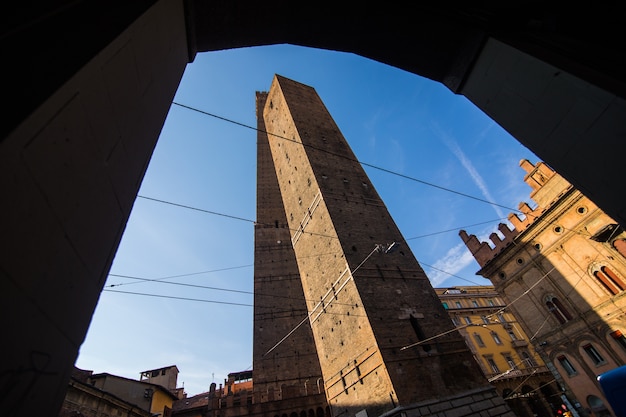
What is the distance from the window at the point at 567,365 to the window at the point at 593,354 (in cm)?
124

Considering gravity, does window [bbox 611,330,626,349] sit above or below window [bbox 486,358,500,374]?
below

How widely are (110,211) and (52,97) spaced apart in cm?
62

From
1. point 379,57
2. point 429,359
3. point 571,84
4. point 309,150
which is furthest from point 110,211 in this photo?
point 309,150

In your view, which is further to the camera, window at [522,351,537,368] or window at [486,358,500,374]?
window at [522,351,537,368]

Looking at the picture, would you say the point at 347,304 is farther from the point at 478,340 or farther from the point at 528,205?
the point at 478,340

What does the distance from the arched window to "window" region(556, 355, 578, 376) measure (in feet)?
6.26

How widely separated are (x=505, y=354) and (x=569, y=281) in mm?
15531

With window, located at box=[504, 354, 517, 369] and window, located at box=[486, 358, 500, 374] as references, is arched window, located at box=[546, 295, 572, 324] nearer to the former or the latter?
window, located at box=[486, 358, 500, 374]

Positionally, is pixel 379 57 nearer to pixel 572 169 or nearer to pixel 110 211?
pixel 572 169

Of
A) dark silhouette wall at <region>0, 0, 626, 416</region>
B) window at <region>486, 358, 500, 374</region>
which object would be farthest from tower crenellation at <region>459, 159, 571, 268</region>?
dark silhouette wall at <region>0, 0, 626, 416</region>

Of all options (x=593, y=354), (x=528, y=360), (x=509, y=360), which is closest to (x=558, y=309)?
(x=593, y=354)

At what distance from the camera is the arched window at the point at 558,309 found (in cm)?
1555

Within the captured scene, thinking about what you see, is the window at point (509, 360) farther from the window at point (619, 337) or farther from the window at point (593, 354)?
the window at point (619, 337)

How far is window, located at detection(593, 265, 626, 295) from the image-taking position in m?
13.5
